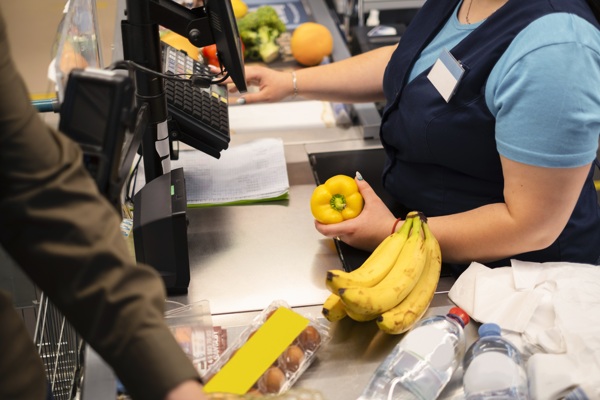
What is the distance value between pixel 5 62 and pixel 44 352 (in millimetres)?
866

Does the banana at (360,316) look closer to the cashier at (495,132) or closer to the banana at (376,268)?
the banana at (376,268)

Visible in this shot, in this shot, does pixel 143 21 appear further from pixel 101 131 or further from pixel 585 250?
pixel 585 250

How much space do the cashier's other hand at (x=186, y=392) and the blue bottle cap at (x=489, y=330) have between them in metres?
0.67

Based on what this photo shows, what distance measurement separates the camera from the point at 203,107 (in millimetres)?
1892

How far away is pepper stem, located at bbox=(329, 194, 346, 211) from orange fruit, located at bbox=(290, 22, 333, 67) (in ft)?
3.20

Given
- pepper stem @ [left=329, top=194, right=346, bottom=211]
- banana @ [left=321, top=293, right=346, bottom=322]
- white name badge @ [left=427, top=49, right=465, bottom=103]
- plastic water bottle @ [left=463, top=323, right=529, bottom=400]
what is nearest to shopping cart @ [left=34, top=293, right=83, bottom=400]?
banana @ [left=321, top=293, right=346, bottom=322]

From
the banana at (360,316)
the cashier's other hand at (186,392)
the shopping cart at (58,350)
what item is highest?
the cashier's other hand at (186,392)

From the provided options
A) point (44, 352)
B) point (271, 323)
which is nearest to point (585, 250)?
point (271, 323)

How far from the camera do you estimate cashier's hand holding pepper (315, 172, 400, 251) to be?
1.69 m

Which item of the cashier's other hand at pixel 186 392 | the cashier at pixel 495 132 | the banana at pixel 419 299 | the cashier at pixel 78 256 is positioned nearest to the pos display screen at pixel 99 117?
the cashier at pixel 78 256

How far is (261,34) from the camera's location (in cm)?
265

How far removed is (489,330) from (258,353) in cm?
44

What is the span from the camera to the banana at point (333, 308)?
152 cm

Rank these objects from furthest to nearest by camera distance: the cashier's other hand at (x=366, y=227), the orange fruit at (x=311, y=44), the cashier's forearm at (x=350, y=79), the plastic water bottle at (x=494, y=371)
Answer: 1. the orange fruit at (x=311, y=44)
2. the cashier's forearm at (x=350, y=79)
3. the cashier's other hand at (x=366, y=227)
4. the plastic water bottle at (x=494, y=371)
